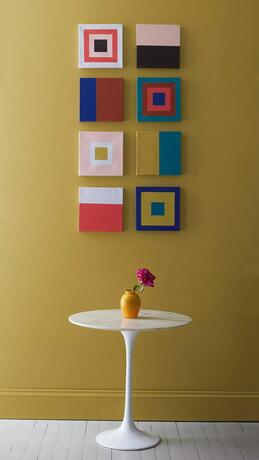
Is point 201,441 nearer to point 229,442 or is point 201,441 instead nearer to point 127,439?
point 229,442

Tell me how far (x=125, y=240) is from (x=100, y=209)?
0.72 feet

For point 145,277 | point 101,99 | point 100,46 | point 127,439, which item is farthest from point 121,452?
point 100,46

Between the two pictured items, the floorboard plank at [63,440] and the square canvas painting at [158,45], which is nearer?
the floorboard plank at [63,440]

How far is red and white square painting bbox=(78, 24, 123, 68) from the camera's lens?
3.64 m

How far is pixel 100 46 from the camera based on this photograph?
3.65m

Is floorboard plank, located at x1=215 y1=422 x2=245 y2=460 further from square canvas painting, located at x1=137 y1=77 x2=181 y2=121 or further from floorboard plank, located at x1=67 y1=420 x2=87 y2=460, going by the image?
square canvas painting, located at x1=137 y1=77 x2=181 y2=121

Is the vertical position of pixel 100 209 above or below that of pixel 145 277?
above

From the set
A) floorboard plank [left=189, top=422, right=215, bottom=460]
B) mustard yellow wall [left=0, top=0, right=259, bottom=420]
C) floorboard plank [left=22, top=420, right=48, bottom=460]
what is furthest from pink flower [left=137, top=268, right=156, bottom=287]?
floorboard plank [left=22, top=420, right=48, bottom=460]

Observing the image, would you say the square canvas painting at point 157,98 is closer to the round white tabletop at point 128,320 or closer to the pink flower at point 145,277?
the pink flower at point 145,277

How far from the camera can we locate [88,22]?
3664mm

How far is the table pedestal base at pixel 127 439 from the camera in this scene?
10.6 feet

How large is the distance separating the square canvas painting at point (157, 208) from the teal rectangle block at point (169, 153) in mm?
99

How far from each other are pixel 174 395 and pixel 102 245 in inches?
36.1

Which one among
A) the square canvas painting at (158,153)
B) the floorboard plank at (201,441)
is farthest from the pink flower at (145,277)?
the floorboard plank at (201,441)
